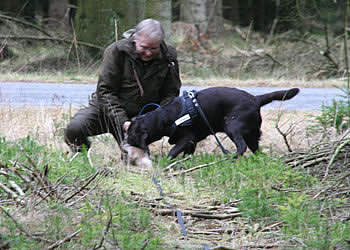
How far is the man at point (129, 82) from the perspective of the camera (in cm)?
522

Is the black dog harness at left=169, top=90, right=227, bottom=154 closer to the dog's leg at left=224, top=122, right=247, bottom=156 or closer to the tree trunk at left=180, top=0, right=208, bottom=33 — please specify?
the dog's leg at left=224, top=122, right=247, bottom=156

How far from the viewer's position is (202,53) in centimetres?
1534

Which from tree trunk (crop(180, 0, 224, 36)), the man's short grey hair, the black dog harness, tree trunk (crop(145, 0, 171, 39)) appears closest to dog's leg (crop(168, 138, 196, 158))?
the black dog harness

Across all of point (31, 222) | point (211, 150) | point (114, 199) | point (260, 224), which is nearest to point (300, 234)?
point (260, 224)

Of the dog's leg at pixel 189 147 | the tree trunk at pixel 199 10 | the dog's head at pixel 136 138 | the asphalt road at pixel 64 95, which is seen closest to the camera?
the dog's head at pixel 136 138

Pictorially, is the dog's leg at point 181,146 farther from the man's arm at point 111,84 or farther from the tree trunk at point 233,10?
the tree trunk at point 233,10

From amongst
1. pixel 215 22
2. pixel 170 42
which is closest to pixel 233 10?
pixel 215 22

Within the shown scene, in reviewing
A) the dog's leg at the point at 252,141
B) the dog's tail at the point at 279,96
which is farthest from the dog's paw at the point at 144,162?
the dog's tail at the point at 279,96

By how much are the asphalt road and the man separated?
3.73 ft

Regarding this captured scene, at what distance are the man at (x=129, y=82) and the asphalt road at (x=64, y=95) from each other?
3.73 ft

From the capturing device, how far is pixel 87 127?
572 cm

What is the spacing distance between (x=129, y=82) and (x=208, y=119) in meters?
0.93

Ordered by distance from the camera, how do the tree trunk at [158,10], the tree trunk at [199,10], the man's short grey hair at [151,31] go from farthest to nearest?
the tree trunk at [199,10]
the tree trunk at [158,10]
the man's short grey hair at [151,31]

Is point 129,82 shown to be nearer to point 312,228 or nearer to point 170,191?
point 170,191
